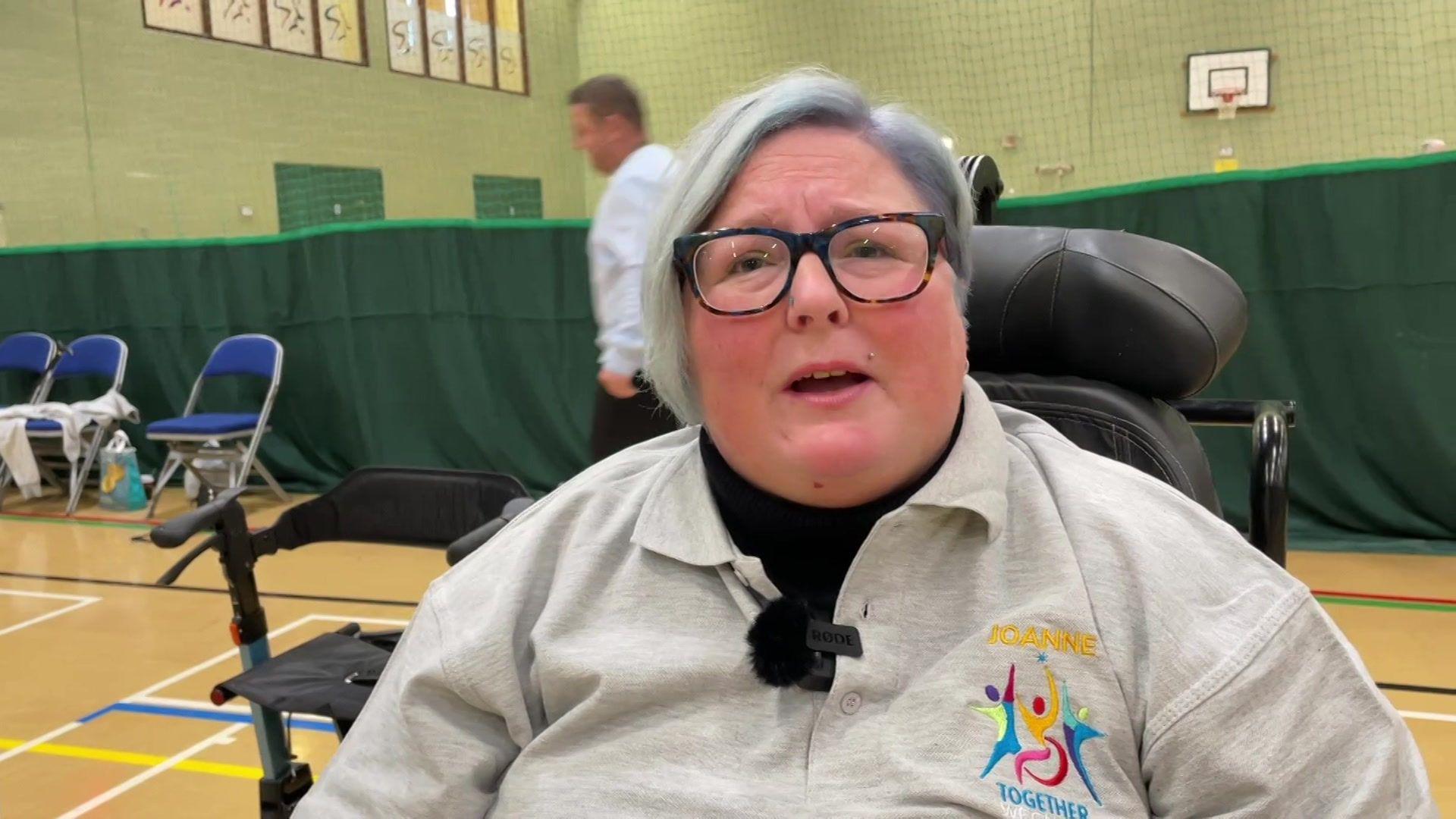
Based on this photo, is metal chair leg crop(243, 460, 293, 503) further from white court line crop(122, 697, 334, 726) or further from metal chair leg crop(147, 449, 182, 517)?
white court line crop(122, 697, 334, 726)

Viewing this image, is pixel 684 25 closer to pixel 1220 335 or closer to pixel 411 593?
pixel 411 593

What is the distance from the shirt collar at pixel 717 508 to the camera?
948mm

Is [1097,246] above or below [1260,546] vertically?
above

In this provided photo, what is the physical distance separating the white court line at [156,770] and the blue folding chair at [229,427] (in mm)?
2421

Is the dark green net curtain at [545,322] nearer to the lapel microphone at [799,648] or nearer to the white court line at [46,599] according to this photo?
the white court line at [46,599]

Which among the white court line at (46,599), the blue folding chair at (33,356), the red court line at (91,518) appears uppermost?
the blue folding chair at (33,356)

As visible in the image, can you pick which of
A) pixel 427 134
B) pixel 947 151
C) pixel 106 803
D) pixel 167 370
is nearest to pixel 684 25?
pixel 427 134

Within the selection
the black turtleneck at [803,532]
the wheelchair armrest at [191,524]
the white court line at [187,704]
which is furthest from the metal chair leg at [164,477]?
the black turtleneck at [803,532]

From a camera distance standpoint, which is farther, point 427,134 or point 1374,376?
point 427,134

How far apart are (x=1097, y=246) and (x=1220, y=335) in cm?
20

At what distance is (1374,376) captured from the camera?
376 cm

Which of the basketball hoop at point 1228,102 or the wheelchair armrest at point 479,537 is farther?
the basketball hoop at point 1228,102

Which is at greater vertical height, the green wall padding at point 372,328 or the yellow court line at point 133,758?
the green wall padding at point 372,328

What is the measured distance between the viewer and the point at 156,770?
247 centimetres
